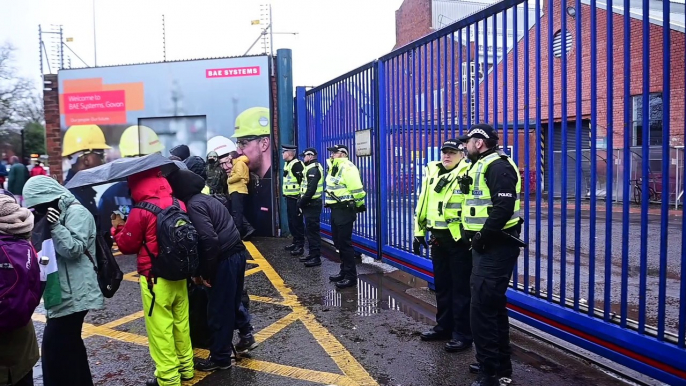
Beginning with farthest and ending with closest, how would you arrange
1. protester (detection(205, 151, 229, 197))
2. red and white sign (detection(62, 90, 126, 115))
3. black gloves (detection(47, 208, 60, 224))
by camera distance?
red and white sign (detection(62, 90, 126, 115)), protester (detection(205, 151, 229, 197)), black gloves (detection(47, 208, 60, 224))

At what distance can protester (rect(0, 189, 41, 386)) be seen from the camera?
9.63 ft

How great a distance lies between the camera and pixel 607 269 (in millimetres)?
4062

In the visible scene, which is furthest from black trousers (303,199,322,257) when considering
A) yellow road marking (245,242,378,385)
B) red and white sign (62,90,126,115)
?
red and white sign (62,90,126,115)

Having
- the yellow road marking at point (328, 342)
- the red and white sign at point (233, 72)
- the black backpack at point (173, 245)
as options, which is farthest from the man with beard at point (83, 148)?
the black backpack at point (173, 245)

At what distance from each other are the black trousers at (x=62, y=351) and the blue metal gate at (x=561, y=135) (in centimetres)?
372

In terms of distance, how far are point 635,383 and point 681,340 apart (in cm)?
72

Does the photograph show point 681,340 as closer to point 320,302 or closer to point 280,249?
point 320,302

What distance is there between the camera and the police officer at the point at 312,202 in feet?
27.0

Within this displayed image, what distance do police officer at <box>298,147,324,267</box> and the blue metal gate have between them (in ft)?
2.57

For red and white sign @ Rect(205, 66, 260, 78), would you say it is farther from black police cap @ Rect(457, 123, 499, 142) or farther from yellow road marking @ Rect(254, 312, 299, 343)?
black police cap @ Rect(457, 123, 499, 142)

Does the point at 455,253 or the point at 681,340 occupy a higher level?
the point at 455,253

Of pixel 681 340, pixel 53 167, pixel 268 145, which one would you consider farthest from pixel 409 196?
pixel 53 167

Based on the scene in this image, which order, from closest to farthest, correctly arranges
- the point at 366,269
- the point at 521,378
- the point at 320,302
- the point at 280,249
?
the point at 521,378 → the point at 320,302 → the point at 366,269 → the point at 280,249

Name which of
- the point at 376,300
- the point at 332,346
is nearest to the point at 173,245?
the point at 332,346
